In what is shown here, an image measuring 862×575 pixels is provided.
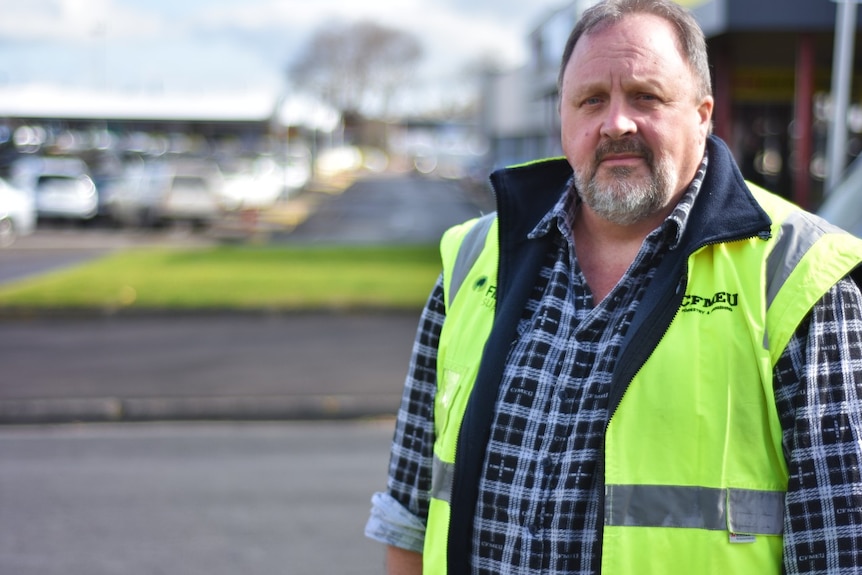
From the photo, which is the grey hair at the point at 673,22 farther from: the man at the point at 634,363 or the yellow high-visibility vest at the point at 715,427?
the yellow high-visibility vest at the point at 715,427

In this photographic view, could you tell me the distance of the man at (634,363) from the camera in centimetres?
180

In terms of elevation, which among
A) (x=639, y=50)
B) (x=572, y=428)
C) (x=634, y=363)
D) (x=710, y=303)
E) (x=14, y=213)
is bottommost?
(x=572, y=428)

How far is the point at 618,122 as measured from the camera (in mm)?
2012

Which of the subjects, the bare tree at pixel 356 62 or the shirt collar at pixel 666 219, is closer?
the shirt collar at pixel 666 219

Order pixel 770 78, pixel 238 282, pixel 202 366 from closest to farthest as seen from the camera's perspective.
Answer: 1. pixel 202 366
2. pixel 238 282
3. pixel 770 78

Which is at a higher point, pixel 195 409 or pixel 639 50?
pixel 639 50

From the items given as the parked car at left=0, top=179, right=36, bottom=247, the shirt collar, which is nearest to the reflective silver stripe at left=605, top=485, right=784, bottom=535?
the shirt collar

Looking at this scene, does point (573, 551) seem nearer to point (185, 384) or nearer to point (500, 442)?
point (500, 442)

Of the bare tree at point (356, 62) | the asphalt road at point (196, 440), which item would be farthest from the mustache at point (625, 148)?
the bare tree at point (356, 62)

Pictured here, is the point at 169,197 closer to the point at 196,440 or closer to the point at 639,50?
the point at 196,440

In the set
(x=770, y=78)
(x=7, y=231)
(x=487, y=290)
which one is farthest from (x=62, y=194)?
(x=487, y=290)

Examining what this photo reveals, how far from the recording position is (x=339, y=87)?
115438 millimetres

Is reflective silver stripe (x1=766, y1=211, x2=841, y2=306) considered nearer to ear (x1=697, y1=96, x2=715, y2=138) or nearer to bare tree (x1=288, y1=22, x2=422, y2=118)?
ear (x1=697, y1=96, x2=715, y2=138)

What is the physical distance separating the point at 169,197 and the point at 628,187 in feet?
93.0
